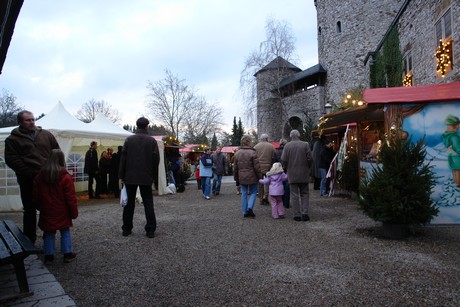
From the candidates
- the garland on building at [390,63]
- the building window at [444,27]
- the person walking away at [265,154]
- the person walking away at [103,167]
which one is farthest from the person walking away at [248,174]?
the garland on building at [390,63]

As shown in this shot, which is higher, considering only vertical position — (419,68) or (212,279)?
(419,68)

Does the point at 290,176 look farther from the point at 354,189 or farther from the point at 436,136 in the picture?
the point at 354,189

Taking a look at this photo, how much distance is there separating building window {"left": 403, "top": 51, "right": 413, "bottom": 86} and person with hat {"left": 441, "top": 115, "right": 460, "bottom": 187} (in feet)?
30.9

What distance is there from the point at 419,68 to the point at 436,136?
8427 millimetres

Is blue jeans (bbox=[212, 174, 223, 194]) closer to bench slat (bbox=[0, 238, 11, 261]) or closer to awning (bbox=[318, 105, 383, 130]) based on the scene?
awning (bbox=[318, 105, 383, 130])

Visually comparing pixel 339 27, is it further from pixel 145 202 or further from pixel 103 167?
pixel 145 202

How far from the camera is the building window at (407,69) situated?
13.8 meters

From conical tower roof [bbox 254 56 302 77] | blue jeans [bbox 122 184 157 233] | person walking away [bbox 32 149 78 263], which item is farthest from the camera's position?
conical tower roof [bbox 254 56 302 77]

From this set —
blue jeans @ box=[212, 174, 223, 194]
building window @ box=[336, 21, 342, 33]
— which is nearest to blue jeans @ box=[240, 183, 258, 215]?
blue jeans @ box=[212, 174, 223, 194]

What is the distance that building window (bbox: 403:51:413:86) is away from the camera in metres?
13.8

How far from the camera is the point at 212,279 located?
11.7ft

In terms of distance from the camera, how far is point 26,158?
4422 mm

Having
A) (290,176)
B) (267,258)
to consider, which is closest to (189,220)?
(290,176)

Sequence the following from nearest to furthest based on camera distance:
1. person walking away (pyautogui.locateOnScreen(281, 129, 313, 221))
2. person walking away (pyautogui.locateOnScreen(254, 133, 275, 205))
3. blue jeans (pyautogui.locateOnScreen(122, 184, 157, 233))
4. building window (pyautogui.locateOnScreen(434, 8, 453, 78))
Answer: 1. blue jeans (pyautogui.locateOnScreen(122, 184, 157, 233))
2. person walking away (pyautogui.locateOnScreen(281, 129, 313, 221))
3. person walking away (pyautogui.locateOnScreen(254, 133, 275, 205))
4. building window (pyautogui.locateOnScreen(434, 8, 453, 78))
